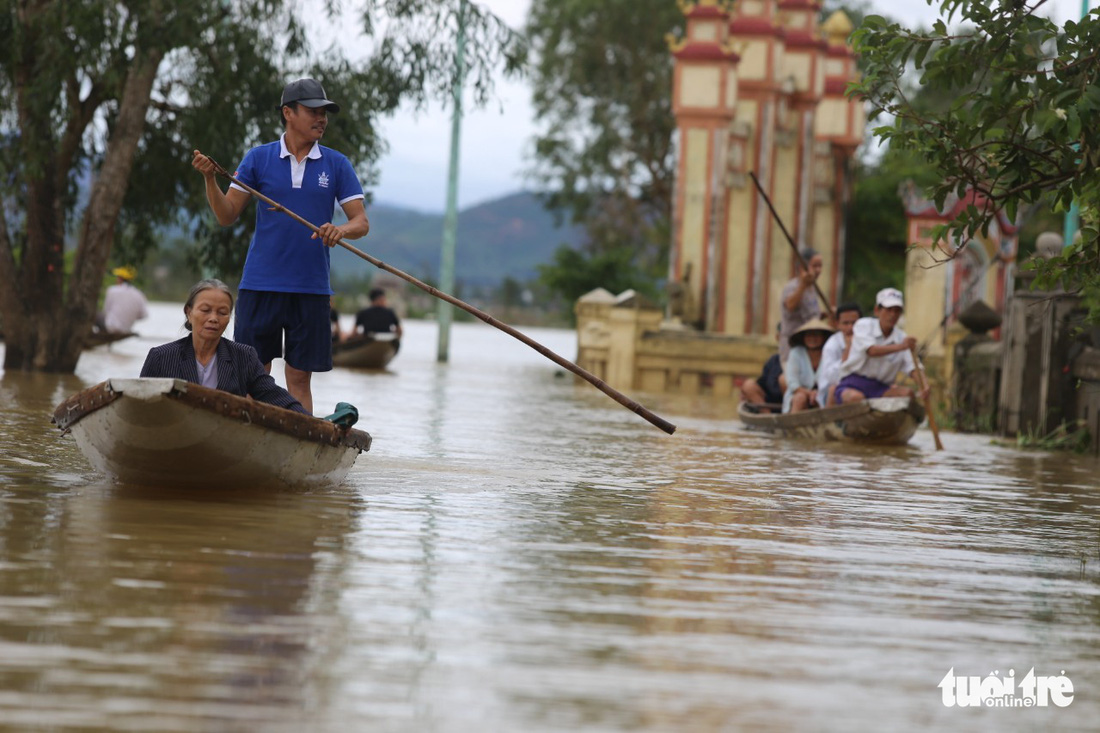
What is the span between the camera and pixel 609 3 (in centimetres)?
4650

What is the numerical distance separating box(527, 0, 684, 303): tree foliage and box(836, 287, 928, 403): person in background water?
3149 centimetres

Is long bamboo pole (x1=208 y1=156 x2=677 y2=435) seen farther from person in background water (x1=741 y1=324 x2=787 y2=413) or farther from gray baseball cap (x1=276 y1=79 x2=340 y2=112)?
person in background water (x1=741 y1=324 x2=787 y2=413)

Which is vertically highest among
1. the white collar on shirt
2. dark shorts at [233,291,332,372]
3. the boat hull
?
the white collar on shirt

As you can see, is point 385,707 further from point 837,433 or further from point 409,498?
point 837,433

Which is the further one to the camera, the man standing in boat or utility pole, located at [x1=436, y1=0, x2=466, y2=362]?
utility pole, located at [x1=436, y1=0, x2=466, y2=362]

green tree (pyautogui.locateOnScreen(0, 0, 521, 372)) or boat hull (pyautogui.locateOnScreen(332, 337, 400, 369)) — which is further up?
green tree (pyautogui.locateOnScreen(0, 0, 521, 372))

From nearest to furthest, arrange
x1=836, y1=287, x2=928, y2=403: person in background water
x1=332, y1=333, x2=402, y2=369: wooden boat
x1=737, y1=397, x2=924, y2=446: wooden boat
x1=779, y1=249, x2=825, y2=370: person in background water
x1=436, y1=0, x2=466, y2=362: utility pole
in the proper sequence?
x1=737, y1=397, x2=924, y2=446: wooden boat, x1=836, y1=287, x2=928, y2=403: person in background water, x1=779, y1=249, x2=825, y2=370: person in background water, x1=332, y1=333, x2=402, y2=369: wooden boat, x1=436, y1=0, x2=466, y2=362: utility pole

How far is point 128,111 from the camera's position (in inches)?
746

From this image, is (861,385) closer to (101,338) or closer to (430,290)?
(430,290)

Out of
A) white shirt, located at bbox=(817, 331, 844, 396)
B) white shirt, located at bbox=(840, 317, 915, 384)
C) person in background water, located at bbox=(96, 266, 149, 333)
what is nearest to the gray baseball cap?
white shirt, located at bbox=(840, 317, 915, 384)

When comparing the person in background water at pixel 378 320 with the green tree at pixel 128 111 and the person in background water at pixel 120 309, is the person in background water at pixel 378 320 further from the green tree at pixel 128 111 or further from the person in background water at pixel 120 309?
the green tree at pixel 128 111

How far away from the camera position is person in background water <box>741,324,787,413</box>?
1761 centimetres

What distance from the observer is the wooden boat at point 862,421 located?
50.0 feet

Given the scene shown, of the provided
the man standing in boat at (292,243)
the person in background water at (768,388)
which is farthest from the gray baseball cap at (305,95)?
the person in background water at (768,388)
